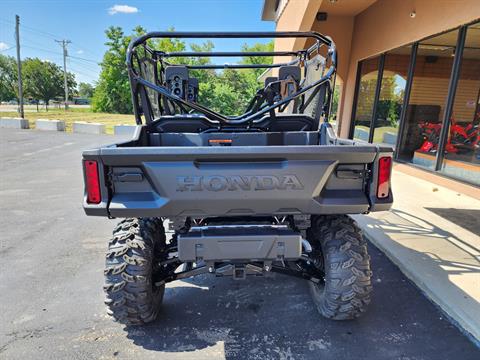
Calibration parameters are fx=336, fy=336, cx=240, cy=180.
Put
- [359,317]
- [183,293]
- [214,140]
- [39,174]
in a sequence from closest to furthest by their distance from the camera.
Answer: [359,317] → [183,293] → [214,140] → [39,174]

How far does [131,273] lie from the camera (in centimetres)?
215

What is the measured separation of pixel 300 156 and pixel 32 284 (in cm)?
265

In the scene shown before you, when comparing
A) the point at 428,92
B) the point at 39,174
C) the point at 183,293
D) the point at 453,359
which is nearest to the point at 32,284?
the point at 183,293

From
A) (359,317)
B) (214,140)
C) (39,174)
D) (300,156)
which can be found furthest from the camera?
(39,174)

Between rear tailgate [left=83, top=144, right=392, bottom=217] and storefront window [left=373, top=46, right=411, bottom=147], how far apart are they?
7533mm

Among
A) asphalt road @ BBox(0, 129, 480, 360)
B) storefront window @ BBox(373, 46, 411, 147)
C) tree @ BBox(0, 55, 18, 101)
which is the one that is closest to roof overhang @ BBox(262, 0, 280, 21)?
storefront window @ BBox(373, 46, 411, 147)

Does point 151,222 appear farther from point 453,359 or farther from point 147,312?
point 453,359

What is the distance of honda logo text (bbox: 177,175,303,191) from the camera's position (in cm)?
189

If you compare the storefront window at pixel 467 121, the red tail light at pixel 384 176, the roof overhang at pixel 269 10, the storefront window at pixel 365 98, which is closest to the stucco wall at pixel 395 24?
the storefront window at pixel 365 98

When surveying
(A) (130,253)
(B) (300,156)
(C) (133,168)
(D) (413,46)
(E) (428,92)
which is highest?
(D) (413,46)

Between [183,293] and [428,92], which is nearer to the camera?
[183,293]

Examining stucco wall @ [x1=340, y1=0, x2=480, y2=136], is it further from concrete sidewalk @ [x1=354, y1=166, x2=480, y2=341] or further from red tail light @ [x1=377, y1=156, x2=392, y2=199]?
red tail light @ [x1=377, y1=156, x2=392, y2=199]

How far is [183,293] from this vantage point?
2848 millimetres

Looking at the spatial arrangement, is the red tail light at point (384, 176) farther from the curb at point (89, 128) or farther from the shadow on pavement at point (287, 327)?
the curb at point (89, 128)
